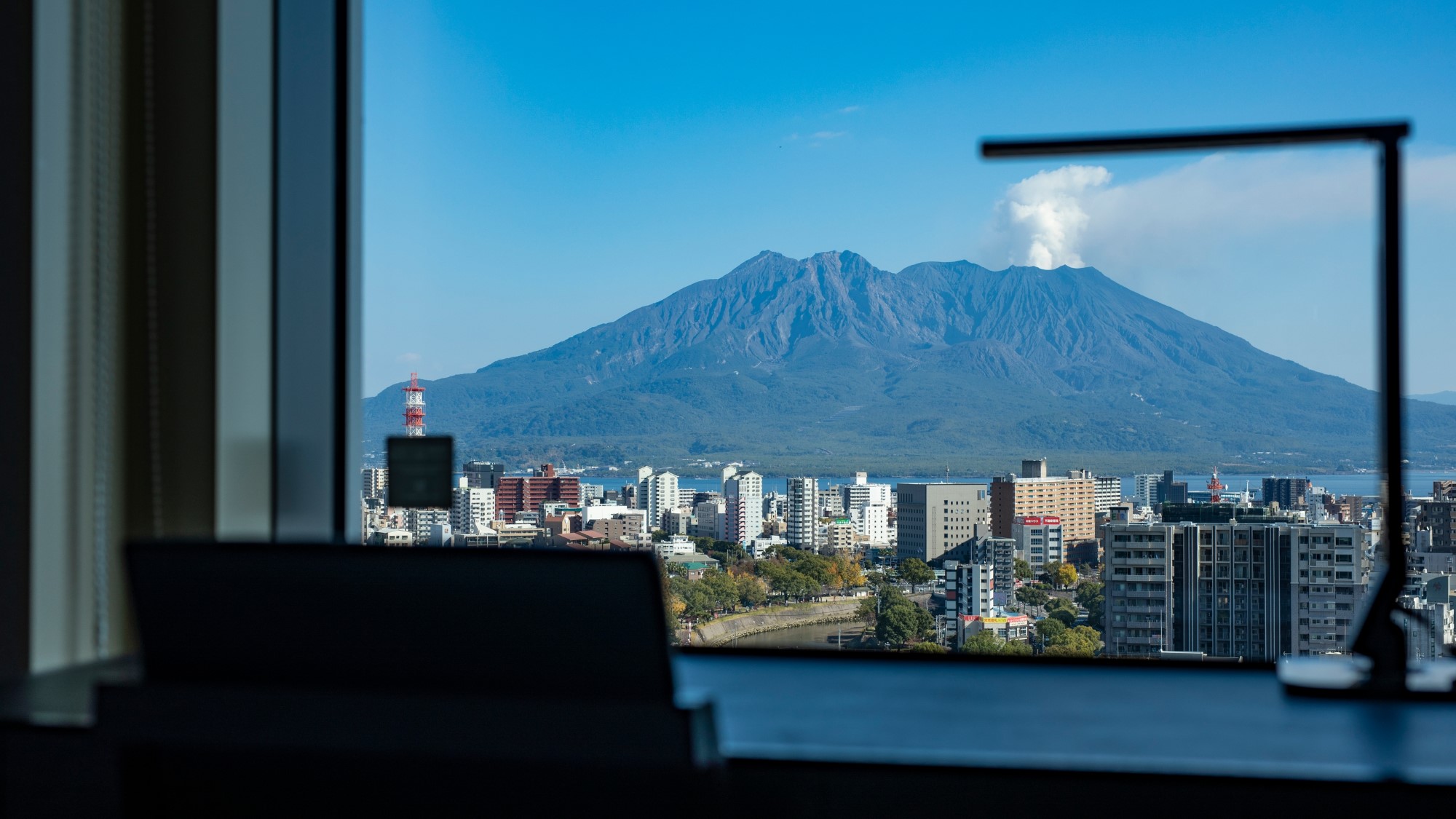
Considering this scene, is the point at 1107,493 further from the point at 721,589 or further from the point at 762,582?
the point at 721,589

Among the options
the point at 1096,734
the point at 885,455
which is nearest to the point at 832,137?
the point at 885,455

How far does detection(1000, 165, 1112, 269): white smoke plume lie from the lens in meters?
3.02

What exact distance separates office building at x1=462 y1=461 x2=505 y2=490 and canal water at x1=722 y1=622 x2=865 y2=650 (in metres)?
0.75

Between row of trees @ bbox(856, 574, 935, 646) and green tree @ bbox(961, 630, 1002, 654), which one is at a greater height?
row of trees @ bbox(856, 574, 935, 646)

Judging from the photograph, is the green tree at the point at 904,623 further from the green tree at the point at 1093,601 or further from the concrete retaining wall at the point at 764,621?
the green tree at the point at 1093,601

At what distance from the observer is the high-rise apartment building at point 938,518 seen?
2785 mm

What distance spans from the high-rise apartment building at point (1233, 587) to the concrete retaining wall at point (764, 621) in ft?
1.82

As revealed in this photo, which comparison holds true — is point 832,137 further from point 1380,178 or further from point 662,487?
point 1380,178

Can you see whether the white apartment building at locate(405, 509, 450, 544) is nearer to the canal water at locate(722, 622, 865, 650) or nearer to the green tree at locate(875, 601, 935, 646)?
the canal water at locate(722, 622, 865, 650)

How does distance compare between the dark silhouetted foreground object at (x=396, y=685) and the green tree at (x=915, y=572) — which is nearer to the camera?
the dark silhouetted foreground object at (x=396, y=685)

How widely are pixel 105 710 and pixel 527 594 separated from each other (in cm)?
36

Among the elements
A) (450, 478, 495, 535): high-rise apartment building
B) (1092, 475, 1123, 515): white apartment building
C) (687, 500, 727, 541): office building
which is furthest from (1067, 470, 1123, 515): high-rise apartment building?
(450, 478, 495, 535): high-rise apartment building

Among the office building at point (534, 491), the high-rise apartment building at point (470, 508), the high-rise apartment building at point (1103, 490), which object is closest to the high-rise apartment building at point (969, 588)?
the high-rise apartment building at point (1103, 490)

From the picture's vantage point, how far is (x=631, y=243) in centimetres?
580
